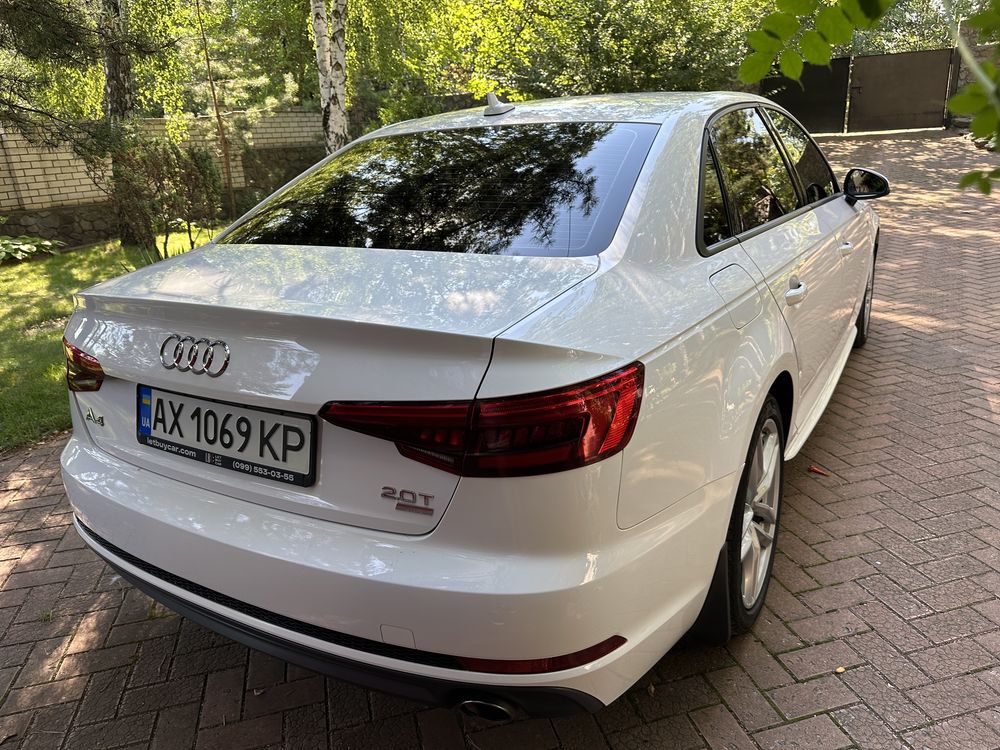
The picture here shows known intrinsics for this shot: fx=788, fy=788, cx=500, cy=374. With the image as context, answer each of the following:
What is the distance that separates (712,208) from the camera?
2500mm

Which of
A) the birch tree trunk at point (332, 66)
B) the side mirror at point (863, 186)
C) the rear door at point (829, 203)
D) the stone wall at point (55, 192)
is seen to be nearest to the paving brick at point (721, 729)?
the rear door at point (829, 203)

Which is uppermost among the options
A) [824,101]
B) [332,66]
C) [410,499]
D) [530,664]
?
[824,101]

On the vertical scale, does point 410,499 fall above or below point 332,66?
below

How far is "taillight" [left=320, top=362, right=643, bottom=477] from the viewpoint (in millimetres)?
1582

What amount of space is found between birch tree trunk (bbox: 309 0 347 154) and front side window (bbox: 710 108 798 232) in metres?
7.97

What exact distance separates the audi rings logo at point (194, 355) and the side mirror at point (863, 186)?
3.32 metres

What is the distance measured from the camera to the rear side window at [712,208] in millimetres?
2400

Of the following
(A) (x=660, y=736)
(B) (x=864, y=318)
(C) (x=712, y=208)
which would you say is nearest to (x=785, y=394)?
(C) (x=712, y=208)

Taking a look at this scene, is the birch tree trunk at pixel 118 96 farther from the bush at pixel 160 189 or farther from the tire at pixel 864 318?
the tire at pixel 864 318

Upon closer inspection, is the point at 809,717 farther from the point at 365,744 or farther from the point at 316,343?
the point at 316,343

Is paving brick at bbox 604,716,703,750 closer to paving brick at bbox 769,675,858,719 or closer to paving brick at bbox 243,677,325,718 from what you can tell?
paving brick at bbox 769,675,858,719

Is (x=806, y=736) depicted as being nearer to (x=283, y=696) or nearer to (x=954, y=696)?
(x=954, y=696)

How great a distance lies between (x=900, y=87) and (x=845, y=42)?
20.6 meters

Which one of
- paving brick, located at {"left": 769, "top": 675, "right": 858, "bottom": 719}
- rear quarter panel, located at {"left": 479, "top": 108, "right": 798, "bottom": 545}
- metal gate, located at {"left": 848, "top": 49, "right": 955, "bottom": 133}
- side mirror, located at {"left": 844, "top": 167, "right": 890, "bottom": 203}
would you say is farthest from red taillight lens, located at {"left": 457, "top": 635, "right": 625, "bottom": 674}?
metal gate, located at {"left": 848, "top": 49, "right": 955, "bottom": 133}
